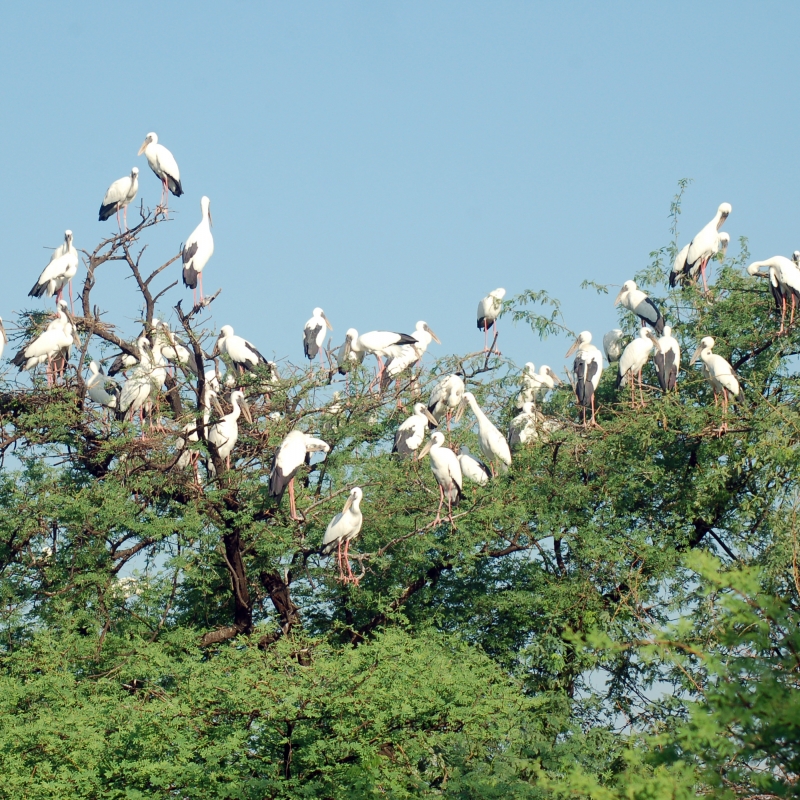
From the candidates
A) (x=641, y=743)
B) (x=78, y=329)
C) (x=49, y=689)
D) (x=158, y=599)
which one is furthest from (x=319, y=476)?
(x=641, y=743)

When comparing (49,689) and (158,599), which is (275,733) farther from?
(158,599)

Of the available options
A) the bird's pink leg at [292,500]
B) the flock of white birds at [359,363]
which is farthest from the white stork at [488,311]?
the bird's pink leg at [292,500]

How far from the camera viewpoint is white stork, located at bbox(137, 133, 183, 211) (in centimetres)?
1483

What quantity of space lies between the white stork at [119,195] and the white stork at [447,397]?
4.45m

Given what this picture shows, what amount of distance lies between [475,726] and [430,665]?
489 millimetres

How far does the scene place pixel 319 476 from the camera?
11.9 meters

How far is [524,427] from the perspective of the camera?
12.3 meters

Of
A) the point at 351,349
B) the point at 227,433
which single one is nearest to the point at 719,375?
the point at 227,433

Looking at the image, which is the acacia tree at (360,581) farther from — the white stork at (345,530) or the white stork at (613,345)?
the white stork at (613,345)

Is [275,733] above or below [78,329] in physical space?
below

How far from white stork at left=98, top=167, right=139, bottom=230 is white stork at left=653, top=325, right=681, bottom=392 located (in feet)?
21.2

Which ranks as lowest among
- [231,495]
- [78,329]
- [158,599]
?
[158,599]

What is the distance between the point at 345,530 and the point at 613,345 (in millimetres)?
6044

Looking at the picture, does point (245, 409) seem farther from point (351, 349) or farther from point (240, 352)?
point (351, 349)
